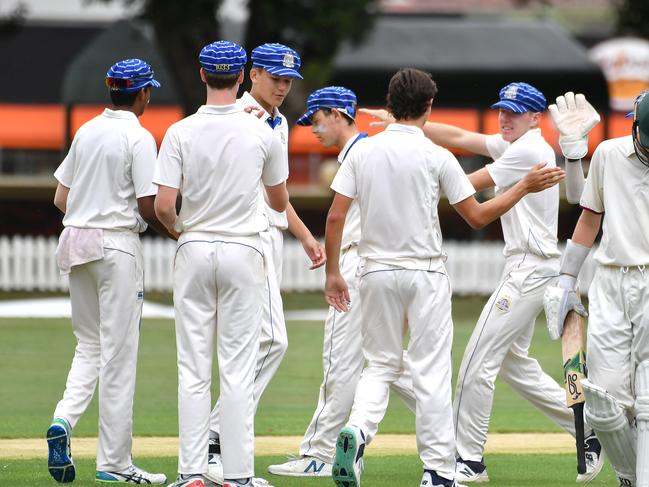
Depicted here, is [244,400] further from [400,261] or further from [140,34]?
[140,34]

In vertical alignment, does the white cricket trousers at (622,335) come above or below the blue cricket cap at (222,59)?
below

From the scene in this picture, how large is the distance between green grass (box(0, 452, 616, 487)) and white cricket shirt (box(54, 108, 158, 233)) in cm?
156

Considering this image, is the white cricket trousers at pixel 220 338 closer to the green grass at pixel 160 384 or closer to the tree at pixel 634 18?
the green grass at pixel 160 384

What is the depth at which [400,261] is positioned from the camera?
24.7ft

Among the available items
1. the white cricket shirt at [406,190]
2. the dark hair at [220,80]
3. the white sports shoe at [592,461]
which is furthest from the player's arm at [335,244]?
the white sports shoe at [592,461]

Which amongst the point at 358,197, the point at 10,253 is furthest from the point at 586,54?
the point at 358,197

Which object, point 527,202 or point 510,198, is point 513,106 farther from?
point 510,198

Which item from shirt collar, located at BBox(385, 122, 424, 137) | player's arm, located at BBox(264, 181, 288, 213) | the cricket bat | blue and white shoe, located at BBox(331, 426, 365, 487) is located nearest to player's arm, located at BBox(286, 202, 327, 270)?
player's arm, located at BBox(264, 181, 288, 213)

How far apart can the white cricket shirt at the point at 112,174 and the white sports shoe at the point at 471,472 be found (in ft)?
8.33

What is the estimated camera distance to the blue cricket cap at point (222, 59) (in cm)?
721

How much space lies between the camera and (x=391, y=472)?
339 inches

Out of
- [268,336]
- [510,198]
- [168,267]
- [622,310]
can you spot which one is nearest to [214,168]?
[268,336]

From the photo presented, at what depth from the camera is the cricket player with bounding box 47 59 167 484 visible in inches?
309

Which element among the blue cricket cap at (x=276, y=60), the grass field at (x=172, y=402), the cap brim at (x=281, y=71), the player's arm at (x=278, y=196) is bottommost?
the grass field at (x=172, y=402)
